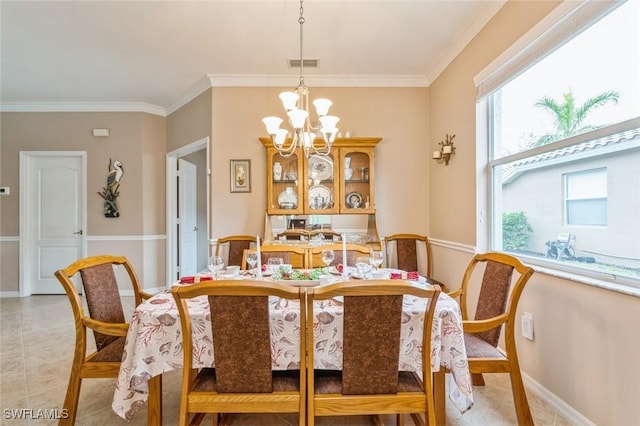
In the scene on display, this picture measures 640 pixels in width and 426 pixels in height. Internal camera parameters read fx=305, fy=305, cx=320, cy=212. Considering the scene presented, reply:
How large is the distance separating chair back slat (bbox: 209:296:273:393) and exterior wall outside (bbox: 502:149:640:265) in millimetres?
1702

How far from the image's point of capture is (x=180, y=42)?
2.88 meters

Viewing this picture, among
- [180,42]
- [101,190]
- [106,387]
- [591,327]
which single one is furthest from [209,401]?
[101,190]

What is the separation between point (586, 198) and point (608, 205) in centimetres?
14

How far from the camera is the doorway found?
454 centimetres

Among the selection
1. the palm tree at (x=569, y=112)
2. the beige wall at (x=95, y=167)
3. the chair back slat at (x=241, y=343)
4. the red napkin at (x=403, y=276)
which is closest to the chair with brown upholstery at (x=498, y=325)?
the red napkin at (x=403, y=276)

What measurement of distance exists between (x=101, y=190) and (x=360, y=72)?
3949mm

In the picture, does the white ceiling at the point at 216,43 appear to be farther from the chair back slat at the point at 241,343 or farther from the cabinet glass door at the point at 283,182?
the chair back slat at the point at 241,343

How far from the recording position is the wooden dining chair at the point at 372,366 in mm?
1146

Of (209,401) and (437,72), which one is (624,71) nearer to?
(437,72)

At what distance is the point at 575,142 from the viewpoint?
1.70m

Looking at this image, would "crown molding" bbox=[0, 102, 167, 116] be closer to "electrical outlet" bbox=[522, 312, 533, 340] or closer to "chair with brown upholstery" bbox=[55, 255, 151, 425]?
"chair with brown upholstery" bbox=[55, 255, 151, 425]

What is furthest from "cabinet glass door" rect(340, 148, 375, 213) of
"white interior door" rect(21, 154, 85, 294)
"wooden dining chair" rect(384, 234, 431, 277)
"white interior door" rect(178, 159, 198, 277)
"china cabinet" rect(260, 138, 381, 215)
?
"white interior door" rect(21, 154, 85, 294)

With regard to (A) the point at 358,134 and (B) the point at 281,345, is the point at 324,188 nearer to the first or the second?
(A) the point at 358,134

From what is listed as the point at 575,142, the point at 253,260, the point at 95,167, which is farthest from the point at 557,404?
the point at 95,167
